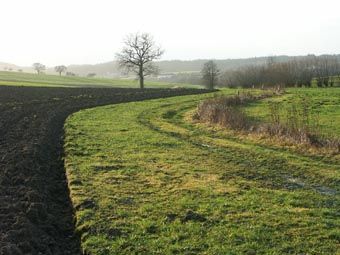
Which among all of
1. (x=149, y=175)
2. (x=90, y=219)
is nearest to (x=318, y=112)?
(x=149, y=175)

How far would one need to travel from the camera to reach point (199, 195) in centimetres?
1239

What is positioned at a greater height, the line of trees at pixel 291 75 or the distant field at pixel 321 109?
the line of trees at pixel 291 75

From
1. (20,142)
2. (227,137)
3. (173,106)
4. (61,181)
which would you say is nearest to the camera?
(61,181)

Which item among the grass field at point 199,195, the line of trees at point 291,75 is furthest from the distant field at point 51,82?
the grass field at point 199,195

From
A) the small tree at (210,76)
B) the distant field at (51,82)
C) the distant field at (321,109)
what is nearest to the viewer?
the distant field at (321,109)

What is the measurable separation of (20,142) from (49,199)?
767cm

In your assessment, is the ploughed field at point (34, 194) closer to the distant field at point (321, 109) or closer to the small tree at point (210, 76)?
the distant field at point (321, 109)

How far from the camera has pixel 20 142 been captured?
757 inches

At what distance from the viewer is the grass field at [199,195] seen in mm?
9414

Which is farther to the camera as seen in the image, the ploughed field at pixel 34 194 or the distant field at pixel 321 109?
the distant field at pixel 321 109

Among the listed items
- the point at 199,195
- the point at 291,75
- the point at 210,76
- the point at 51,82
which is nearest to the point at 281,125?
the point at 199,195

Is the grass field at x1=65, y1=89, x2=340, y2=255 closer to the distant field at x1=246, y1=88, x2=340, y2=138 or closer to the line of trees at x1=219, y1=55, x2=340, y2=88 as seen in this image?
the distant field at x1=246, y1=88, x2=340, y2=138

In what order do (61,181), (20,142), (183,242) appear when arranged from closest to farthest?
1. (183,242)
2. (61,181)
3. (20,142)

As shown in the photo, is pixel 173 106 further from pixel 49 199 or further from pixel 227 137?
pixel 49 199
